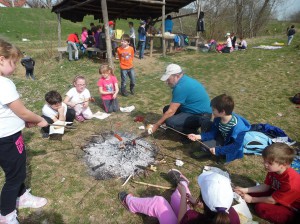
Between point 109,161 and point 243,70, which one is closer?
point 109,161

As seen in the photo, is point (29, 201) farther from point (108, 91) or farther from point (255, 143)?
point (255, 143)

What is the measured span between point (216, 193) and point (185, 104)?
243 centimetres

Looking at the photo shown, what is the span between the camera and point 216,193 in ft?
6.08

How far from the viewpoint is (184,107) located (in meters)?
4.21

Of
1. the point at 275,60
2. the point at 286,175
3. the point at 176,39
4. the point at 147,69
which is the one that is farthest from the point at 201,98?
the point at 176,39

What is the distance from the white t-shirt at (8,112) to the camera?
2049 millimetres

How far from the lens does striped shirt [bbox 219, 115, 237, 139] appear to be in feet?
11.2

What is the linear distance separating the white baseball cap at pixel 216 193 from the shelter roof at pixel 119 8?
975 centimetres

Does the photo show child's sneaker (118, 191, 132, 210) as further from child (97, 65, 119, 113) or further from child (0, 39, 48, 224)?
child (97, 65, 119, 113)

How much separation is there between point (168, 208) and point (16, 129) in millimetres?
1821

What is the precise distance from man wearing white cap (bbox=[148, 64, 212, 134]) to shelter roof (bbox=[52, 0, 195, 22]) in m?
7.47

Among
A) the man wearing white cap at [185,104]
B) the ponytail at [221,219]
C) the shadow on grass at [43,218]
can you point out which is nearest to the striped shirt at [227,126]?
the man wearing white cap at [185,104]

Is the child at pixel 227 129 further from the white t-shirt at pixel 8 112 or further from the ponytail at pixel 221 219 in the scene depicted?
the white t-shirt at pixel 8 112

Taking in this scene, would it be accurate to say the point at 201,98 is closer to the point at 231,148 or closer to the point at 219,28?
the point at 231,148
